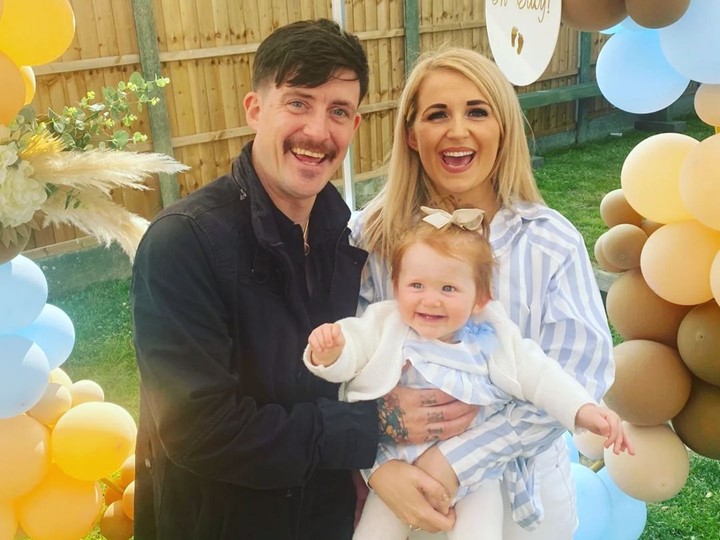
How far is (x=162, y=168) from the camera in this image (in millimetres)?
1962

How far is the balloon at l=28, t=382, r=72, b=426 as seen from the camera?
224cm

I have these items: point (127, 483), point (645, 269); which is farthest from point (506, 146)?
point (127, 483)

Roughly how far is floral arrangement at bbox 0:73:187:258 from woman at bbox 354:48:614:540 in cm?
63

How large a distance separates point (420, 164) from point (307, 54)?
21.7 inches

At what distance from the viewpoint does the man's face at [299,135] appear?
166 cm

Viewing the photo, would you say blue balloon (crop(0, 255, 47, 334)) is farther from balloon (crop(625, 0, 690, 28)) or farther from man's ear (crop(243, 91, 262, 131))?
balloon (crop(625, 0, 690, 28))

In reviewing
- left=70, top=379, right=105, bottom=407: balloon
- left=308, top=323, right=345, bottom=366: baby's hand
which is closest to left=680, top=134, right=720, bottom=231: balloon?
left=308, top=323, right=345, bottom=366: baby's hand

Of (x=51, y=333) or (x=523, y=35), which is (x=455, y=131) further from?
(x=51, y=333)

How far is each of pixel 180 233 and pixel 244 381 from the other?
365mm

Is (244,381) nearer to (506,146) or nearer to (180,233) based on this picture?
(180,233)

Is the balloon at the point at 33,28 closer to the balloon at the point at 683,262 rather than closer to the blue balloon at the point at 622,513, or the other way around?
the balloon at the point at 683,262

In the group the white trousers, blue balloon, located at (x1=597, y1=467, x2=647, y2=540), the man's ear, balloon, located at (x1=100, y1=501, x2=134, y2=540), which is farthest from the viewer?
balloon, located at (x1=100, y1=501, x2=134, y2=540)

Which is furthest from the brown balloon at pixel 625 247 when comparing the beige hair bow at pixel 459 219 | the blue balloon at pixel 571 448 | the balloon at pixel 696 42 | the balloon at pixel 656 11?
the beige hair bow at pixel 459 219

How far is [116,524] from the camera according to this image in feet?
8.99
